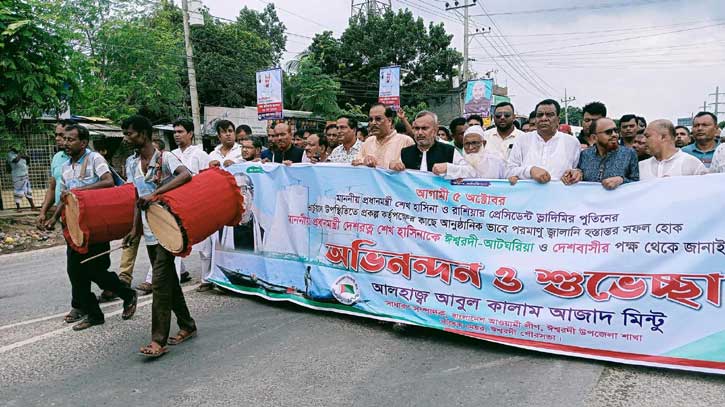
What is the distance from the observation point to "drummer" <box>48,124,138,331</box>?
16.4ft

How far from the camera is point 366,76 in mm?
37250

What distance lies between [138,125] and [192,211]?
1.20 metres

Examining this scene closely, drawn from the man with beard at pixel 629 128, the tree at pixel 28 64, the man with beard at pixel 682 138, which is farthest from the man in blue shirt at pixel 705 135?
the tree at pixel 28 64

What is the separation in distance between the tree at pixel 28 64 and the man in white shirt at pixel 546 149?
31.6 feet

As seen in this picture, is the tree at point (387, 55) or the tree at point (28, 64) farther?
Result: the tree at point (387, 55)

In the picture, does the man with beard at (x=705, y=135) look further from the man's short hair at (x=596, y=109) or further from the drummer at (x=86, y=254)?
the drummer at (x=86, y=254)

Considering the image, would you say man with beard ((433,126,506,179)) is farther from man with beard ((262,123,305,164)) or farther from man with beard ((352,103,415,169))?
man with beard ((262,123,305,164))

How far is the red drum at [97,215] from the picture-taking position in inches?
178

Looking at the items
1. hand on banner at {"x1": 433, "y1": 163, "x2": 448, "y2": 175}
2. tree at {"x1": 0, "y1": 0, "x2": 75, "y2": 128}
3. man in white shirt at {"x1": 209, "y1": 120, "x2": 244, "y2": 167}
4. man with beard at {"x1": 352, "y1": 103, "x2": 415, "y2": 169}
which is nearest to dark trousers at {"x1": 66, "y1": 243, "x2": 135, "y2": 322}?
man in white shirt at {"x1": 209, "y1": 120, "x2": 244, "y2": 167}

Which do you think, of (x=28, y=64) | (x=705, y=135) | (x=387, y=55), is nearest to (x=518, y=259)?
(x=705, y=135)

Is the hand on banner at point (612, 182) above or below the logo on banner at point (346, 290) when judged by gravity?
above

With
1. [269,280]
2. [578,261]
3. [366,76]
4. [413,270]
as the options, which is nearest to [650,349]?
[578,261]

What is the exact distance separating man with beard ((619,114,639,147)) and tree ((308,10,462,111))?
3174cm

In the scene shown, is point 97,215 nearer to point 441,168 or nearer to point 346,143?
point 441,168
